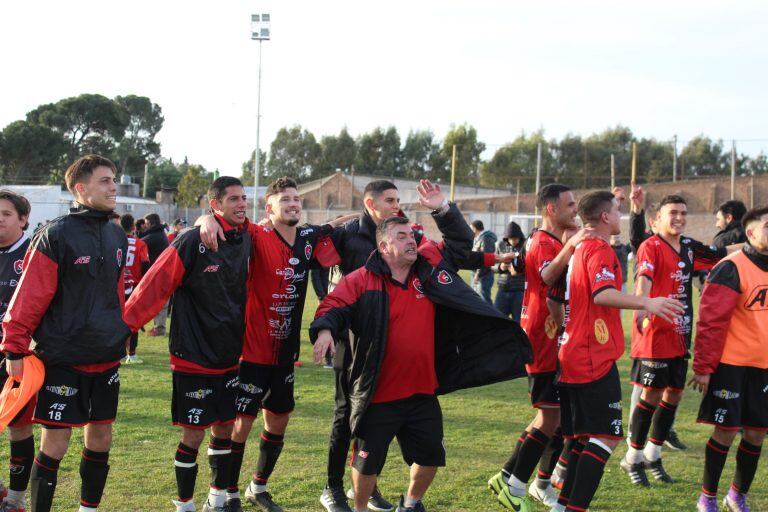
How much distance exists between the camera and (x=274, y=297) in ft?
17.6

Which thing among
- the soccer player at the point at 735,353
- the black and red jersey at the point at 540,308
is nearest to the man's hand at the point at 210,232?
the black and red jersey at the point at 540,308

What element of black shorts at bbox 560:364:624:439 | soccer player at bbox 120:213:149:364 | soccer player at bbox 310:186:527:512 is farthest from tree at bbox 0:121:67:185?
black shorts at bbox 560:364:624:439

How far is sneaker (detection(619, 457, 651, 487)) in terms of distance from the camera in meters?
6.11

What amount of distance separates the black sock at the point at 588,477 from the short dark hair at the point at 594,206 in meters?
1.54

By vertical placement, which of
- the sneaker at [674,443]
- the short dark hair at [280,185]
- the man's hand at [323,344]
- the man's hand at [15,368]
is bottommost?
the sneaker at [674,443]

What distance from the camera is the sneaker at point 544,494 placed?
5691mm

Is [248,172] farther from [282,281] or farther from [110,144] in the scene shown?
[282,281]

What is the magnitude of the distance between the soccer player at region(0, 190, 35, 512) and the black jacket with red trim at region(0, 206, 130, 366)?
796 mm

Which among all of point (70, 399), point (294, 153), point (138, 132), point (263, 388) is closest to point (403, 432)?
point (263, 388)

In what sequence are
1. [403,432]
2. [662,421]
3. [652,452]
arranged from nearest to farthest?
[403,432], [652,452], [662,421]

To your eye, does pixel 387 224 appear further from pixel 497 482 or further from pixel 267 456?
pixel 497 482

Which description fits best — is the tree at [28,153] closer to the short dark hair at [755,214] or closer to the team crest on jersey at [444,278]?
the team crest on jersey at [444,278]

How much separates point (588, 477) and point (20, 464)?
391cm

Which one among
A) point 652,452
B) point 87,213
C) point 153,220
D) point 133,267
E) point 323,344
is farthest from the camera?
point 153,220
